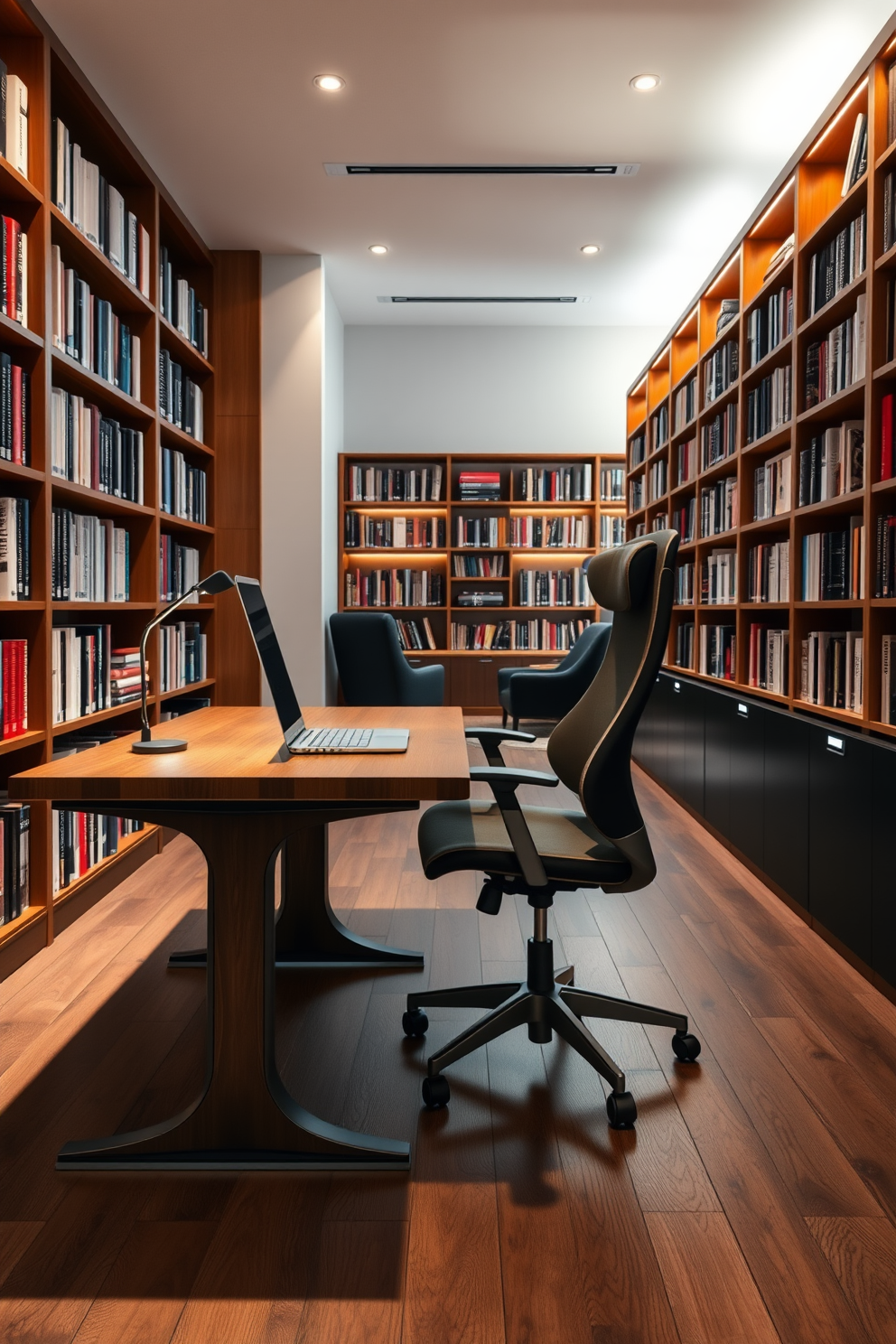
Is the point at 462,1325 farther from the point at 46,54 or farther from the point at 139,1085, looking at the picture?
the point at 46,54

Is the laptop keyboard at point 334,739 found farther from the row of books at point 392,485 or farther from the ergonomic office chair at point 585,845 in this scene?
the row of books at point 392,485

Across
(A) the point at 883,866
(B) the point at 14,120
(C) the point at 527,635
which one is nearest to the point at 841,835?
(A) the point at 883,866

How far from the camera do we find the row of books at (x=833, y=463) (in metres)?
2.92

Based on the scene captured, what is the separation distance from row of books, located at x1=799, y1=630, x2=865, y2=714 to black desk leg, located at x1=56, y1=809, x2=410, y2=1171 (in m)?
1.89

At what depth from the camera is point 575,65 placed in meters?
3.79

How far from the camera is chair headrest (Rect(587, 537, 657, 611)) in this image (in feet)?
6.72

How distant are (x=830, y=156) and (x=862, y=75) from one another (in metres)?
0.52

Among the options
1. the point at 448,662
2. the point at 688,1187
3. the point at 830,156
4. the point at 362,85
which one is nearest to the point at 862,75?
the point at 830,156

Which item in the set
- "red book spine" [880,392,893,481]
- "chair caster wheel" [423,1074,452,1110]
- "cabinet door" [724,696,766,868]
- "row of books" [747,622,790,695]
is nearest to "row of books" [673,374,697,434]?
"row of books" [747,622,790,695]

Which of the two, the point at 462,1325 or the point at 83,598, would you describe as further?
the point at 83,598

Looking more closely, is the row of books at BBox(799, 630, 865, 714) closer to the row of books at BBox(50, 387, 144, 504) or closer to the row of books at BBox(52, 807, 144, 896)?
the row of books at BBox(52, 807, 144, 896)

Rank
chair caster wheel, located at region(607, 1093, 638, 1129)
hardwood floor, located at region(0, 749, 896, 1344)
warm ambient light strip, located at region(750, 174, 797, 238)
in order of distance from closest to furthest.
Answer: hardwood floor, located at region(0, 749, 896, 1344)
chair caster wheel, located at region(607, 1093, 638, 1129)
warm ambient light strip, located at region(750, 174, 797, 238)

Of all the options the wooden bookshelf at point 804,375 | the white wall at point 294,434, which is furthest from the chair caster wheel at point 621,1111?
the white wall at point 294,434

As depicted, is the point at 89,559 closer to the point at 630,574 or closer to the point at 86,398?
the point at 86,398
